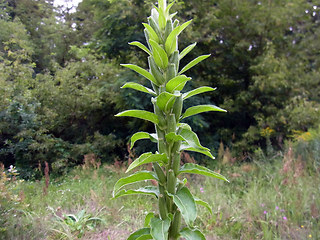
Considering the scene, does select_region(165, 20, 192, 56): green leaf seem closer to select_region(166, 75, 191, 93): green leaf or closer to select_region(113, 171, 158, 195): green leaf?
select_region(166, 75, 191, 93): green leaf

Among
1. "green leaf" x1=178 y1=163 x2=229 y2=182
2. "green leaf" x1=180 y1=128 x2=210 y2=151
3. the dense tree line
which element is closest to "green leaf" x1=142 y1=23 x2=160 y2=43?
"green leaf" x1=180 y1=128 x2=210 y2=151

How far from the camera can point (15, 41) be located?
9367mm

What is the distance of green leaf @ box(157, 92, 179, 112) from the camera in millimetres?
979

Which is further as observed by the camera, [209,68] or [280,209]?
[209,68]

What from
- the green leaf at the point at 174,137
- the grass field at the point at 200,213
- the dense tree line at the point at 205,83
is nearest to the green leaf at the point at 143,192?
the green leaf at the point at 174,137

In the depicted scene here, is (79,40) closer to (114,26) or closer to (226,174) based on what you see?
(114,26)

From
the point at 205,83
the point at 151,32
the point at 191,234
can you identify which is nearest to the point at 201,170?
the point at 191,234

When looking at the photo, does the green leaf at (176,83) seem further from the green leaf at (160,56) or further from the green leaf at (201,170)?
the green leaf at (201,170)

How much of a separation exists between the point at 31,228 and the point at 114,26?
18.9ft

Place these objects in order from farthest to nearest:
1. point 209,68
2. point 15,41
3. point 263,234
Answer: point 15,41 < point 209,68 < point 263,234

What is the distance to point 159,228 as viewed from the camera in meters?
0.99

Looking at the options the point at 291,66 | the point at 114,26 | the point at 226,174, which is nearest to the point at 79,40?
the point at 114,26

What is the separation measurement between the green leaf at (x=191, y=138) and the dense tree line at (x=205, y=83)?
17.4 feet

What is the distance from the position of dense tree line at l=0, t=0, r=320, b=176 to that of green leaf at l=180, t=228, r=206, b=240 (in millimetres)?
5373
